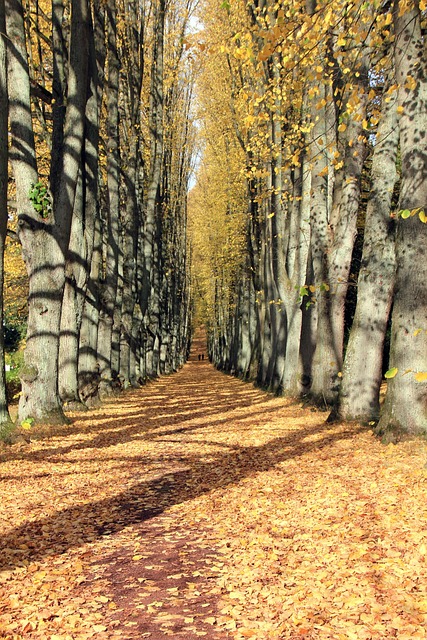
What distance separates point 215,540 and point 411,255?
4.72 m

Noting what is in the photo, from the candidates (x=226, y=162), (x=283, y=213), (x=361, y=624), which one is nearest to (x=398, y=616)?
(x=361, y=624)

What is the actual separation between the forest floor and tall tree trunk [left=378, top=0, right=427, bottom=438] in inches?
23.4

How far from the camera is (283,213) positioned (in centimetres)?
2027

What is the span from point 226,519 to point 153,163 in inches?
737

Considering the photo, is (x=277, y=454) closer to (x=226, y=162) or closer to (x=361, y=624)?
(x=361, y=624)

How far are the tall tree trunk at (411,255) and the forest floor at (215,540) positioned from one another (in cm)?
59

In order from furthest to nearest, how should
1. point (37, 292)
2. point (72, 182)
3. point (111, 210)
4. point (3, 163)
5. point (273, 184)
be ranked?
point (273, 184) → point (111, 210) → point (72, 182) → point (37, 292) → point (3, 163)

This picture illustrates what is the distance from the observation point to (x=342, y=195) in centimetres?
1205

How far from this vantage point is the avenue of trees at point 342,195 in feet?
23.6

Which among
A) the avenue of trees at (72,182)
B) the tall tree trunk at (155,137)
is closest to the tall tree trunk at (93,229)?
the avenue of trees at (72,182)

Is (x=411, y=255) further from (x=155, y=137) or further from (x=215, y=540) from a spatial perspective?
(x=155, y=137)

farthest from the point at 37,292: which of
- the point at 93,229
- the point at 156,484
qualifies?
the point at 156,484

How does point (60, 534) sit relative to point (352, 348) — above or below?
below

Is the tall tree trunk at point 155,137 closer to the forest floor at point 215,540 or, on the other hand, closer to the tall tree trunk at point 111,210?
the tall tree trunk at point 111,210
